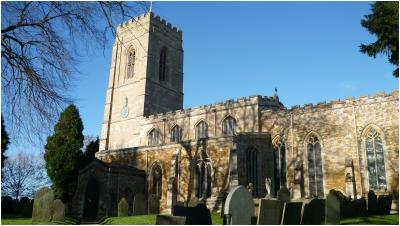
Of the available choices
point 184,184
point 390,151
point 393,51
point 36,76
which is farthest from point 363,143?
point 36,76

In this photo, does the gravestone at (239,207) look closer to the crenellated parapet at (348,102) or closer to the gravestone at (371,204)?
the gravestone at (371,204)

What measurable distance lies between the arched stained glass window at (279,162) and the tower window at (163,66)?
1941 cm

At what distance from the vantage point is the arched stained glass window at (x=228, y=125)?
3133 centimetres

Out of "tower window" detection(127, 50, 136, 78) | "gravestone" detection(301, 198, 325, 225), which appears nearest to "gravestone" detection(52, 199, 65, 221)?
"gravestone" detection(301, 198, 325, 225)

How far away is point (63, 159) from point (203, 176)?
12579mm

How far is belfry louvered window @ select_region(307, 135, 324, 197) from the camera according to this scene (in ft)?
79.2

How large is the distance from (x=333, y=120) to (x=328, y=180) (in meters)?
4.01

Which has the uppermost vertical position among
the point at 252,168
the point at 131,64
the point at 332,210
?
the point at 131,64

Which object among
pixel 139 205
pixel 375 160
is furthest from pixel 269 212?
pixel 375 160

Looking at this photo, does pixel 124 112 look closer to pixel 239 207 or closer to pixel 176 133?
pixel 176 133

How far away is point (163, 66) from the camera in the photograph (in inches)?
1700

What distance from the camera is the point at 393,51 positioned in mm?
15359

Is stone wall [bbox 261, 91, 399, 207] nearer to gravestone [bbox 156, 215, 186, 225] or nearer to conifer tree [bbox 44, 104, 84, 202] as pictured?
conifer tree [bbox 44, 104, 84, 202]

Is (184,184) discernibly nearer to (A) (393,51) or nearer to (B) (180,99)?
(A) (393,51)
